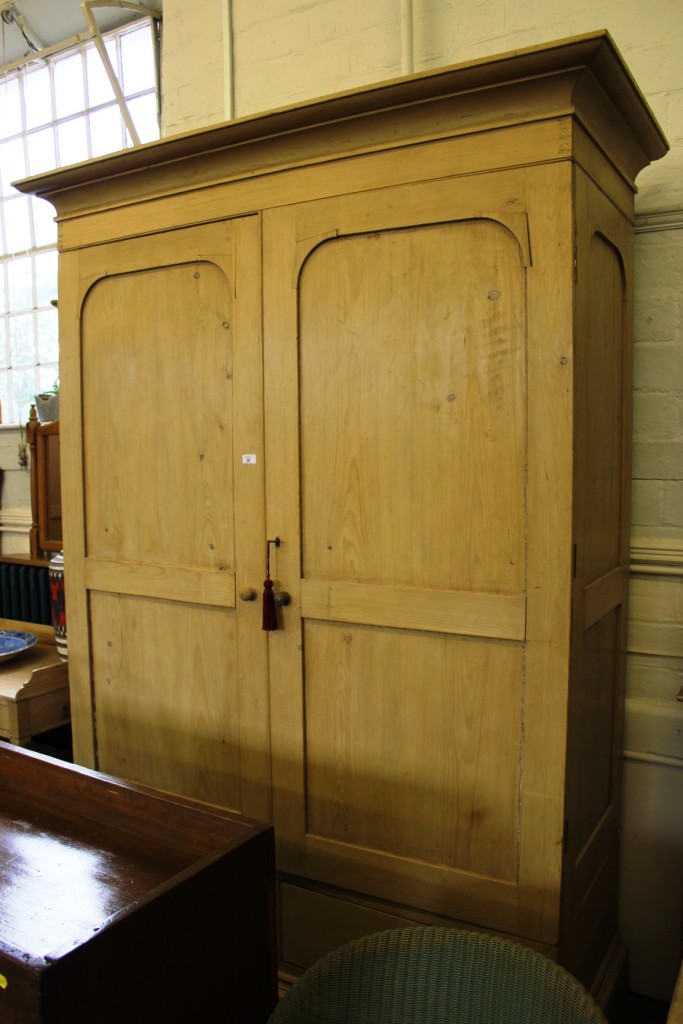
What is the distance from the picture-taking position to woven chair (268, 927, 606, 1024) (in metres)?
1.17

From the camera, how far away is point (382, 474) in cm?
175

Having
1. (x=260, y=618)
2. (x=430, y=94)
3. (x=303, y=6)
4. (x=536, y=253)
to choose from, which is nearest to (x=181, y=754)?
(x=260, y=618)

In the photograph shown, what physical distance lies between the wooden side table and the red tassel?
3.29 ft

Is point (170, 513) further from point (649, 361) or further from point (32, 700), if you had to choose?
point (649, 361)

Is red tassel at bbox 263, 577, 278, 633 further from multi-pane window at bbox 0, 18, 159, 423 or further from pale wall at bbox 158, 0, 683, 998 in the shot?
multi-pane window at bbox 0, 18, 159, 423

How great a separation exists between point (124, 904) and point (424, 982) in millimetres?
556

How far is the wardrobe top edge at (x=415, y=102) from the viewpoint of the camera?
144cm

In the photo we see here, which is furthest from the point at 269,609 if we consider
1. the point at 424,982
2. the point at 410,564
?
the point at 424,982

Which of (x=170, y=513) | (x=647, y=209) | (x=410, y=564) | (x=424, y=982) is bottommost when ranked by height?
(x=424, y=982)

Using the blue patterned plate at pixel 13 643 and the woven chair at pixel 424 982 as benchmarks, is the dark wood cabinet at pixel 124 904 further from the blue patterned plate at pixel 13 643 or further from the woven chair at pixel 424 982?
the blue patterned plate at pixel 13 643

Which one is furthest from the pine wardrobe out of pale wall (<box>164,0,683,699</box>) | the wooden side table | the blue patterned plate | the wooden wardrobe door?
the blue patterned plate

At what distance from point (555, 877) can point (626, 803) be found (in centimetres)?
64

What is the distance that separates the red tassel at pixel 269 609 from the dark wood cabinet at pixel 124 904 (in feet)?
1.53

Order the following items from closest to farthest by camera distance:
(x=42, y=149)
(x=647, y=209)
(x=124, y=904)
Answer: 1. (x=124, y=904)
2. (x=647, y=209)
3. (x=42, y=149)
